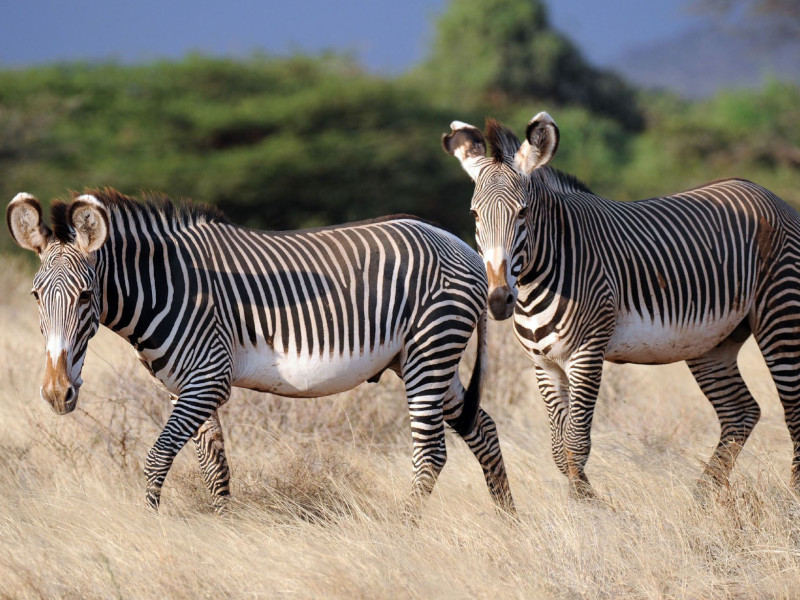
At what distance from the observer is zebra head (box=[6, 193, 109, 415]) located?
4.54m

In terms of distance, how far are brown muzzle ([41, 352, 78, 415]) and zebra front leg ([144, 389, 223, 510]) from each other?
502mm

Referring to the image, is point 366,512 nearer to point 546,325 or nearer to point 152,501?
point 152,501

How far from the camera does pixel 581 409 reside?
553 centimetres

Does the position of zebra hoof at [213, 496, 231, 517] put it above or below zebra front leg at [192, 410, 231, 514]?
below

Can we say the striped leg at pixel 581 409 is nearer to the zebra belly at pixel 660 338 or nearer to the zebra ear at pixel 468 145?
the zebra belly at pixel 660 338

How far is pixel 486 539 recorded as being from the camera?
473cm

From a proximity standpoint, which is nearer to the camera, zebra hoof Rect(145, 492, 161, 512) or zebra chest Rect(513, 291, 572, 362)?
zebra hoof Rect(145, 492, 161, 512)

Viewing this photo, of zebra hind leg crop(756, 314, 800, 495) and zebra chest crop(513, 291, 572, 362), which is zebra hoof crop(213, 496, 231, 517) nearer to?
zebra chest crop(513, 291, 572, 362)

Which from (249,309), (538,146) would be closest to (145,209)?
(249,309)

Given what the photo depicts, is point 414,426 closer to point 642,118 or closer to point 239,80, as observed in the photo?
point 239,80

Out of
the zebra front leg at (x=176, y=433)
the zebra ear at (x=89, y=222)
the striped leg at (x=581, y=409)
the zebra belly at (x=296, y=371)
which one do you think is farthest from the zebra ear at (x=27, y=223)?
the striped leg at (x=581, y=409)

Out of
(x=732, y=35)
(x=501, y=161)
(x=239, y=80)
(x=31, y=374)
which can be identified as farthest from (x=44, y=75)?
(x=501, y=161)

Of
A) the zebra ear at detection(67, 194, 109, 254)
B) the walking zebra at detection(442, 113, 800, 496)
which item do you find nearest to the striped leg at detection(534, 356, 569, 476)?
the walking zebra at detection(442, 113, 800, 496)

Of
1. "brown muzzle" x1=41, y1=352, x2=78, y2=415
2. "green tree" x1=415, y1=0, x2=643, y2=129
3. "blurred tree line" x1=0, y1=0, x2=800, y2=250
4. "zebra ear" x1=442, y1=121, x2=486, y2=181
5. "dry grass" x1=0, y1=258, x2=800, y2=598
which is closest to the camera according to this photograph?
"dry grass" x1=0, y1=258, x2=800, y2=598
